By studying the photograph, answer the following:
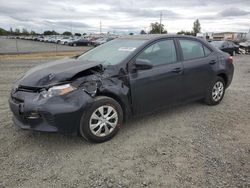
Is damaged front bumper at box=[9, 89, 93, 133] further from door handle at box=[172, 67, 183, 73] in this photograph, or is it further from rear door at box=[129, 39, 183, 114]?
door handle at box=[172, 67, 183, 73]

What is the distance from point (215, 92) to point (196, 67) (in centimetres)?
97

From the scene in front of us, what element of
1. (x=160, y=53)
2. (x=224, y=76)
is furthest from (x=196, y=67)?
(x=224, y=76)

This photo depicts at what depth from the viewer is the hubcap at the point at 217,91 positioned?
547 centimetres

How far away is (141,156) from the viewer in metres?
3.42

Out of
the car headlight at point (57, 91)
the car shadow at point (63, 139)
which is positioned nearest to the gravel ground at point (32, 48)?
the car shadow at point (63, 139)

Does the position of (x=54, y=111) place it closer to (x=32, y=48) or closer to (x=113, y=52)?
(x=113, y=52)

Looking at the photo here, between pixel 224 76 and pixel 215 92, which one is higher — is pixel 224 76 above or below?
above

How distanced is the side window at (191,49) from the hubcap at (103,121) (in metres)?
1.89

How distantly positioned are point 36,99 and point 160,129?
204cm

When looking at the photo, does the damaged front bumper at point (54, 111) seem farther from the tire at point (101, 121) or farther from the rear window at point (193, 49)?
the rear window at point (193, 49)

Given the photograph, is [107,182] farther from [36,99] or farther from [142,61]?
[142,61]

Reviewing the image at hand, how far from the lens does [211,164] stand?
322 centimetres

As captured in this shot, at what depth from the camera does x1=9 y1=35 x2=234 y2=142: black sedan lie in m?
3.41

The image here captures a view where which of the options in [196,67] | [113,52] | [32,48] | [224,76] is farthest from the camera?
[32,48]
